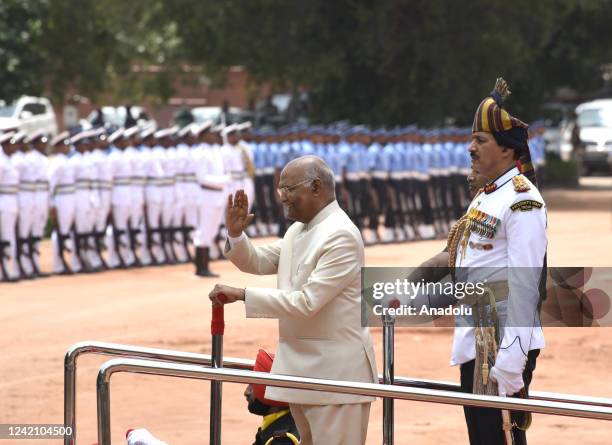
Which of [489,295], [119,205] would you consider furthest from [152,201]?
[489,295]

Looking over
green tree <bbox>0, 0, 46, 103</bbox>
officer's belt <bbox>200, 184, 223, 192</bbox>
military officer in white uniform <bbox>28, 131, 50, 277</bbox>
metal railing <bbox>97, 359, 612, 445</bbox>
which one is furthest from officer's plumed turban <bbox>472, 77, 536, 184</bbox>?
green tree <bbox>0, 0, 46, 103</bbox>

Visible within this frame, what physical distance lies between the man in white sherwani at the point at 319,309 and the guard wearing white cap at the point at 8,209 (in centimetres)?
1176

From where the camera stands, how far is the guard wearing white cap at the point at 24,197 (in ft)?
55.6

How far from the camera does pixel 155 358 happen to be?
19.4ft

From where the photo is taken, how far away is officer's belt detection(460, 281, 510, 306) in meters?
5.19

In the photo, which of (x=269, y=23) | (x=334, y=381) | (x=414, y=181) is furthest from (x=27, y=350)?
(x=269, y=23)

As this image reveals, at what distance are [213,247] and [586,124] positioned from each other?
21.1m

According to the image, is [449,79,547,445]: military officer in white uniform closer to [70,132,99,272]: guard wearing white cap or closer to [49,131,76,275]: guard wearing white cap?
[49,131,76,275]: guard wearing white cap

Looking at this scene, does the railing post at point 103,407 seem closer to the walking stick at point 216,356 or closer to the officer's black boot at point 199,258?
the walking stick at point 216,356

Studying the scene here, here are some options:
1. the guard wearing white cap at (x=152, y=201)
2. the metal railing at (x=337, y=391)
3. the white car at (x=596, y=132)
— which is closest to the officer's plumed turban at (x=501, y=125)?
the metal railing at (x=337, y=391)

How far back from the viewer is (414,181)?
2289 cm

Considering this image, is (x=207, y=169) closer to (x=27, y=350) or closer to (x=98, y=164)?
(x=98, y=164)

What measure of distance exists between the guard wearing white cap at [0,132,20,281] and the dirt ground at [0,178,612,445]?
13.2 inches

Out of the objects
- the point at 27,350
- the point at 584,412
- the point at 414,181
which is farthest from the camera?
the point at 414,181
